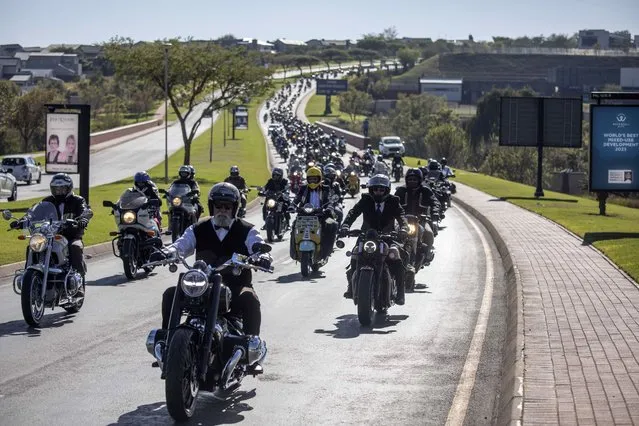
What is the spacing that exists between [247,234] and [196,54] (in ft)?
212

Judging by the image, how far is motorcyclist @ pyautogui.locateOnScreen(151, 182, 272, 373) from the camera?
10961mm

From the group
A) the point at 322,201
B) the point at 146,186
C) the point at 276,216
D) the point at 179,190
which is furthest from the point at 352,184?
the point at 146,186

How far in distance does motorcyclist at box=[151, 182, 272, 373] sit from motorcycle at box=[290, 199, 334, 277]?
1117 cm

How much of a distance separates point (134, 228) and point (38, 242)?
20.4 ft

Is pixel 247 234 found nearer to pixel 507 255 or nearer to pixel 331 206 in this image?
pixel 331 206

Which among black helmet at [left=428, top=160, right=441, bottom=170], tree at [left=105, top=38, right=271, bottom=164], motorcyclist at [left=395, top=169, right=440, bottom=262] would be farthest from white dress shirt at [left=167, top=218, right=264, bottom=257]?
tree at [left=105, top=38, right=271, bottom=164]

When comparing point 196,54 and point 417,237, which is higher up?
point 196,54

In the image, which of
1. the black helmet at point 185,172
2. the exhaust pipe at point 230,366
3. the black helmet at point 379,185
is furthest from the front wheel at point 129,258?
the exhaust pipe at point 230,366

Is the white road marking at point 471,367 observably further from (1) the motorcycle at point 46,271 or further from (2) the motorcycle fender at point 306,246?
(1) the motorcycle at point 46,271

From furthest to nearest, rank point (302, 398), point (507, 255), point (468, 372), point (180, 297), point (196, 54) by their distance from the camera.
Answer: point (196, 54) → point (507, 255) → point (468, 372) → point (302, 398) → point (180, 297)

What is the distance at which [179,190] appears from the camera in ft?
91.9

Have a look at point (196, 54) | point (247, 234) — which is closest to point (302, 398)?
point (247, 234)

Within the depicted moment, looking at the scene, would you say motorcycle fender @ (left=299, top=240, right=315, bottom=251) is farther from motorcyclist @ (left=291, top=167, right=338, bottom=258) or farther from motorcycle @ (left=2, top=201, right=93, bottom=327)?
motorcycle @ (left=2, top=201, right=93, bottom=327)

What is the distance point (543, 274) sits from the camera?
20.9 m
